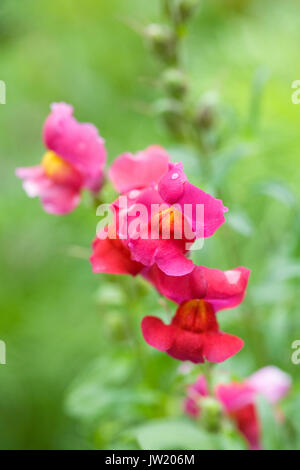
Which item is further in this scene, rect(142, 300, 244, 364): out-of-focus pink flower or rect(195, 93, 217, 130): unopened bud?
rect(195, 93, 217, 130): unopened bud

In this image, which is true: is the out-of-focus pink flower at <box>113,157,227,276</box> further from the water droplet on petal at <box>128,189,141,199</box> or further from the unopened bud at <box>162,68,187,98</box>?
the unopened bud at <box>162,68,187,98</box>

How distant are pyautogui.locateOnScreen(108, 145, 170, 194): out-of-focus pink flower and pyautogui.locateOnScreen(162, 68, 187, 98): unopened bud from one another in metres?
0.20

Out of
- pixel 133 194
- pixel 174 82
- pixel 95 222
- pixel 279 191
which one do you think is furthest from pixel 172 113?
pixel 95 222

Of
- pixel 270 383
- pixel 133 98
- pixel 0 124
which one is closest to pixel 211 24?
pixel 133 98

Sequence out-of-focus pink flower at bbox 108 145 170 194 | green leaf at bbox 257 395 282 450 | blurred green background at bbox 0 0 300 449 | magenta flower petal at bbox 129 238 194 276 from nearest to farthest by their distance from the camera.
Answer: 1. magenta flower petal at bbox 129 238 194 276
2. out-of-focus pink flower at bbox 108 145 170 194
3. green leaf at bbox 257 395 282 450
4. blurred green background at bbox 0 0 300 449

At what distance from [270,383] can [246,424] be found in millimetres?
67

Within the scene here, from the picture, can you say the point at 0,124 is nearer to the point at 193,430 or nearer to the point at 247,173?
the point at 247,173

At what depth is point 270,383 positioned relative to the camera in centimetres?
83

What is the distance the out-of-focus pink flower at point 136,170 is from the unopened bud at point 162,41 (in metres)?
0.24

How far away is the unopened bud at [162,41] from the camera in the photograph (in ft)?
2.80

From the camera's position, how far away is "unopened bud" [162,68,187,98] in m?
0.85

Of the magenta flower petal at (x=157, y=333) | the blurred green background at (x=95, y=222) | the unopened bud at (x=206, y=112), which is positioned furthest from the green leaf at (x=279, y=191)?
the magenta flower petal at (x=157, y=333)

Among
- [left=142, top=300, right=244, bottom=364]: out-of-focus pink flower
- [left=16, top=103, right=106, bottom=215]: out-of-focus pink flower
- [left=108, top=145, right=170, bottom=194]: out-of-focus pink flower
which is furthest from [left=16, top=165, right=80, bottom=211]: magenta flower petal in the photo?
[left=142, top=300, right=244, bottom=364]: out-of-focus pink flower
